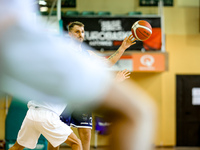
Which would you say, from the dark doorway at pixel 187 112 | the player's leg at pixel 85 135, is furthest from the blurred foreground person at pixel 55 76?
the dark doorway at pixel 187 112

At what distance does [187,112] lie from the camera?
39.9ft

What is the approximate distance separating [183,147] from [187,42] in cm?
386

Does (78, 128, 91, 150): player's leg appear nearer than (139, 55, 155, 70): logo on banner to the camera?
Yes

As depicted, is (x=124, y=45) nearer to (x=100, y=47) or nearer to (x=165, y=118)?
(x=100, y=47)

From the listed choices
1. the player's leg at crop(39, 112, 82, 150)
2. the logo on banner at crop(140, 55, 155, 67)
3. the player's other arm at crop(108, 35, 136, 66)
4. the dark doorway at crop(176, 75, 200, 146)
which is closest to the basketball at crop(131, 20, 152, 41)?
the player's other arm at crop(108, 35, 136, 66)

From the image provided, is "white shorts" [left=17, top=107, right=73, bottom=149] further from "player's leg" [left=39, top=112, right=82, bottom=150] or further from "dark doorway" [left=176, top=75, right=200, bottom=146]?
"dark doorway" [left=176, top=75, right=200, bottom=146]

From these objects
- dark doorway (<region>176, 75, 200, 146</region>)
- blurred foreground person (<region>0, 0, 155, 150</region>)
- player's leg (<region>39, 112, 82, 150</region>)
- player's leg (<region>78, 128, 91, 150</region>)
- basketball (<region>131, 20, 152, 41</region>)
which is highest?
basketball (<region>131, 20, 152, 41</region>)

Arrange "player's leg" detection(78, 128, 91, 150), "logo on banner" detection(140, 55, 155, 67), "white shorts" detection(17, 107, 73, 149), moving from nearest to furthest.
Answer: "white shorts" detection(17, 107, 73, 149) < "player's leg" detection(78, 128, 91, 150) < "logo on banner" detection(140, 55, 155, 67)

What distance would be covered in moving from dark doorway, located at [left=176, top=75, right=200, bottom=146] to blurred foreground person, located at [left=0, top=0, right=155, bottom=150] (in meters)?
11.3

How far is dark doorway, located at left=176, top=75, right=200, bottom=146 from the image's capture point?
1213 centimetres

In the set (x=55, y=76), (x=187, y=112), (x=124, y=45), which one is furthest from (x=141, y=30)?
(x=187, y=112)

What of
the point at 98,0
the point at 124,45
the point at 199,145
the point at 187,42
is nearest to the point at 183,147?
the point at 199,145

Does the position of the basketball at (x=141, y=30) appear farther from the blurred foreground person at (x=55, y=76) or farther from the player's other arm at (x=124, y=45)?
the blurred foreground person at (x=55, y=76)

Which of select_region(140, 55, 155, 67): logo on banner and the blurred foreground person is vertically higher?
the blurred foreground person
